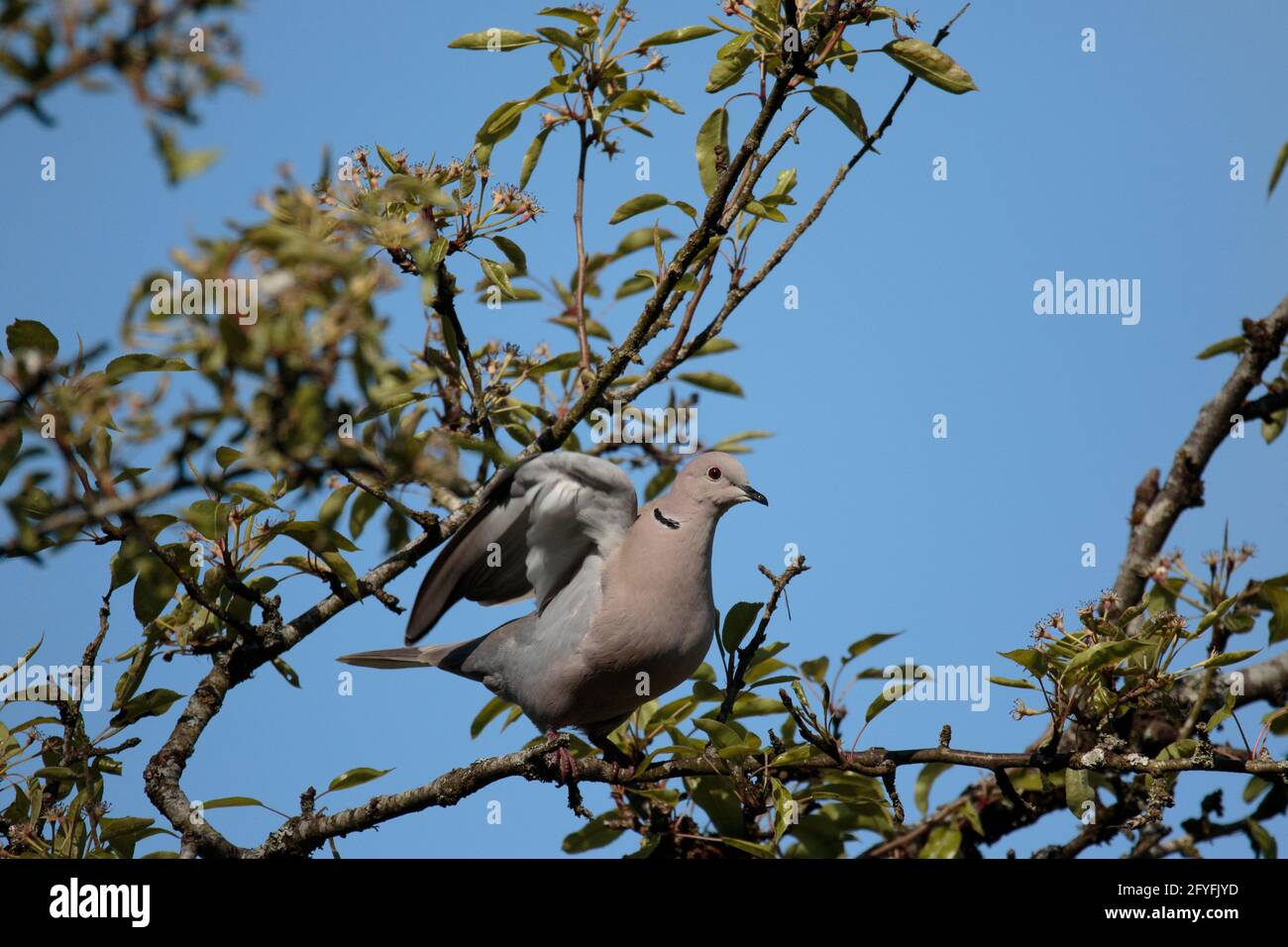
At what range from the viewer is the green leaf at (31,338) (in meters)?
3.12

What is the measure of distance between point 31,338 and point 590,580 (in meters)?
2.17

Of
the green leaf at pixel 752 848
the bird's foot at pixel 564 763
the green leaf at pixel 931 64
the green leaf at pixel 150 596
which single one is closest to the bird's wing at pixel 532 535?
the bird's foot at pixel 564 763

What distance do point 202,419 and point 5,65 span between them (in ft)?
1.87

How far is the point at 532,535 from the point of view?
173 inches

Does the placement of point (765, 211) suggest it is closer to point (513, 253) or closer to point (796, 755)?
point (513, 253)

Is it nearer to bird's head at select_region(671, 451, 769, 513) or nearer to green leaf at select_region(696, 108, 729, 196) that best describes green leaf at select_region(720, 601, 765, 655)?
bird's head at select_region(671, 451, 769, 513)

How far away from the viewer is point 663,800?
13.8 feet

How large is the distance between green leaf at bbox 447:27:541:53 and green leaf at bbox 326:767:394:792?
248 cm

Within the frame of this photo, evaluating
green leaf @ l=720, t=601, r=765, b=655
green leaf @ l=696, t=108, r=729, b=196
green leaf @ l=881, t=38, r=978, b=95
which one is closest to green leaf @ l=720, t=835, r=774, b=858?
green leaf @ l=720, t=601, r=765, b=655

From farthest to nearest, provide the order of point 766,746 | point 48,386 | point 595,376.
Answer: point 595,376 → point 766,746 → point 48,386

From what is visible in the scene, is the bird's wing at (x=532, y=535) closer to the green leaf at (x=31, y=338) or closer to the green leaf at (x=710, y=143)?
the green leaf at (x=710, y=143)

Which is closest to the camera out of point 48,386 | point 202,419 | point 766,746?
point 202,419
